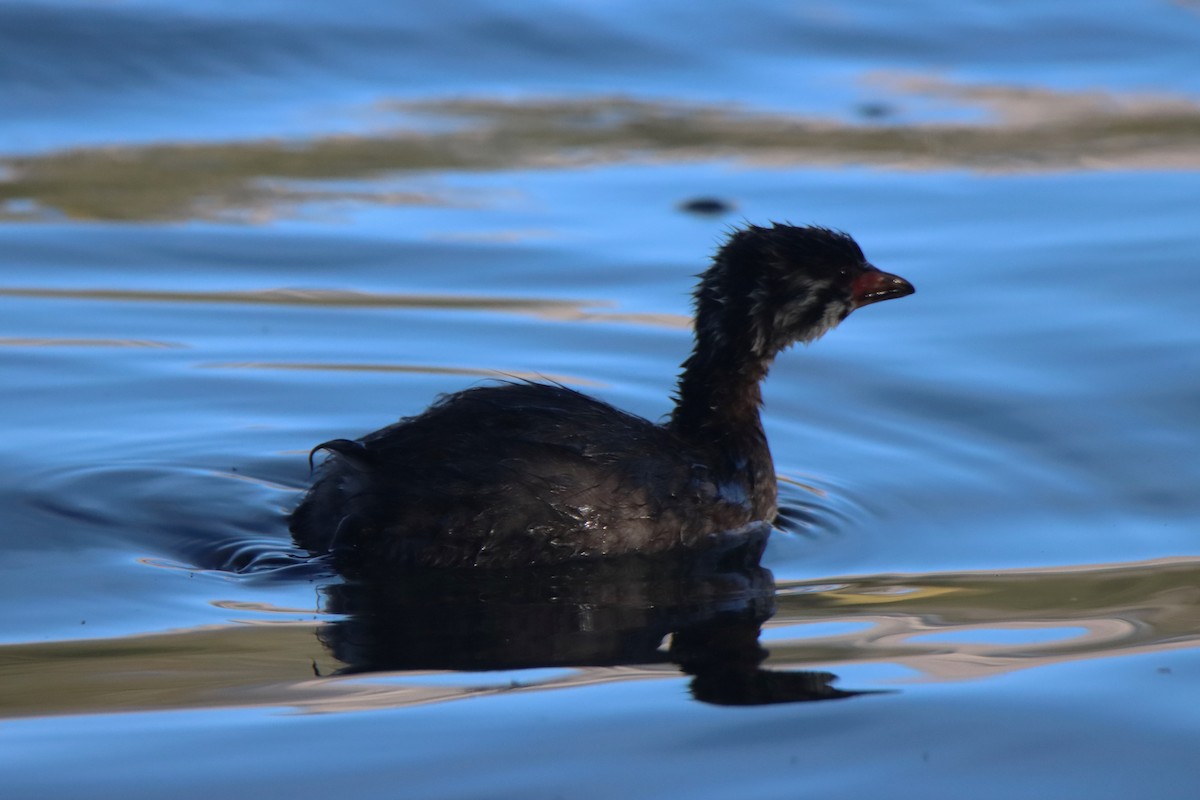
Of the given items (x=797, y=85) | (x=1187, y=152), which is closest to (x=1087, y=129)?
(x=1187, y=152)

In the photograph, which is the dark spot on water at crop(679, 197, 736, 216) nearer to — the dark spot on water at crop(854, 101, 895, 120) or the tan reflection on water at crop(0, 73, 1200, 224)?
the tan reflection on water at crop(0, 73, 1200, 224)

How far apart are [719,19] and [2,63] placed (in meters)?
6.87

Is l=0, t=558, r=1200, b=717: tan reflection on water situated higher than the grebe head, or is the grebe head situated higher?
the grebe head

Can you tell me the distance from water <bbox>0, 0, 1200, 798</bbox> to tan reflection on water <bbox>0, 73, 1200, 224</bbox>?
6 cm

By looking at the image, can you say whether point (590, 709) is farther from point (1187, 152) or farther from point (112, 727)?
point (1187, 152)

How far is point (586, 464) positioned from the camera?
6.94 metres

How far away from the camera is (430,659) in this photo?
580cm

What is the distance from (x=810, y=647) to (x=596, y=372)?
397 centimetres

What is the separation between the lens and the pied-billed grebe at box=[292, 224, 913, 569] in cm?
678

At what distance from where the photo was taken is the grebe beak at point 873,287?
782 centimetres

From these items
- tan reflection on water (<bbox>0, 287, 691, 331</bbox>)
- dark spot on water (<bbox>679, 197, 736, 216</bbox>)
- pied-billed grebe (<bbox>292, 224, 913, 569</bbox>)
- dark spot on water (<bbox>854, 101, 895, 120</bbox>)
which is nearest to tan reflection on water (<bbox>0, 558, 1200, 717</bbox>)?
pied-billed grebe (<bbox>292, 224, 913, 569</bbox>)

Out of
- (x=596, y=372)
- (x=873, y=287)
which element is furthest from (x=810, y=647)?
(x=596, y=372)

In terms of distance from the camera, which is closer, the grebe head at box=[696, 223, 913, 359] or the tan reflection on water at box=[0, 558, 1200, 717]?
the tan reflection on water at box=[0, 558, 1200, 717]

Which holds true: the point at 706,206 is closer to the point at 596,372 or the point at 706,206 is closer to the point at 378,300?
the point at 378,300
